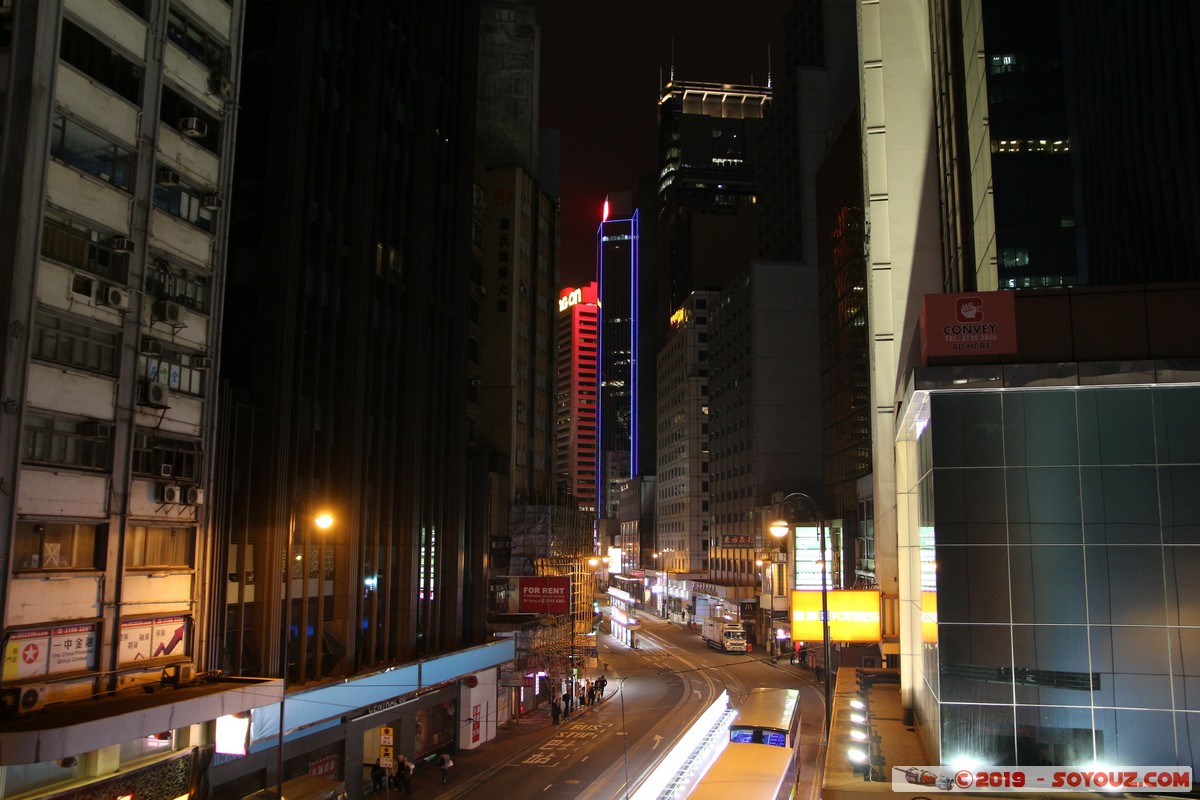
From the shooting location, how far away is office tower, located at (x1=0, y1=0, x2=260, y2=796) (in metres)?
22.4

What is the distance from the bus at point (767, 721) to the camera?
2711cm

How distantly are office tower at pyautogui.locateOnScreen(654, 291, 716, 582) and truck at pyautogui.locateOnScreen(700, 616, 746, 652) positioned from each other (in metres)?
32.7

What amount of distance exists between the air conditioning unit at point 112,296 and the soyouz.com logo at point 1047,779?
71.2 feet

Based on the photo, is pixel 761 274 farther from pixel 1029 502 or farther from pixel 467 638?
pixel 1029 502

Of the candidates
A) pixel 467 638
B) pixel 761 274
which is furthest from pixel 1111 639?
pixel 761 274

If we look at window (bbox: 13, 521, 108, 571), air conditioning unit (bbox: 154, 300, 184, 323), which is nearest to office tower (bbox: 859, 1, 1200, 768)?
air conditioning unit (bbox: 154, 300, 184, 323)

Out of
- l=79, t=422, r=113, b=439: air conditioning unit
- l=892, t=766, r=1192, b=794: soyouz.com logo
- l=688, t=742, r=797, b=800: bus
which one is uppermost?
l=79, t=422, r=113, b=439: air conditioning unit

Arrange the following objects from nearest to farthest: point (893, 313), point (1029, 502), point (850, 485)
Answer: point (1029, 502), point (893, 313), point (850, 485)

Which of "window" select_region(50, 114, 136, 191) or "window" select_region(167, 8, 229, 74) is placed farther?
"window" select_region(167, 8, 229, 74)

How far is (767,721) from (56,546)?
65.2 ft

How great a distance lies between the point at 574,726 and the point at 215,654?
88.9 ft

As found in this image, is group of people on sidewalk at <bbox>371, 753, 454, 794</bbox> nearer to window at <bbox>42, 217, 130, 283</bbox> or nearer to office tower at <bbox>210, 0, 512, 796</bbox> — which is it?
office tower at <bbox>210, 0, 512, 796</bbox>

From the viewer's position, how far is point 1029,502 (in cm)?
1747

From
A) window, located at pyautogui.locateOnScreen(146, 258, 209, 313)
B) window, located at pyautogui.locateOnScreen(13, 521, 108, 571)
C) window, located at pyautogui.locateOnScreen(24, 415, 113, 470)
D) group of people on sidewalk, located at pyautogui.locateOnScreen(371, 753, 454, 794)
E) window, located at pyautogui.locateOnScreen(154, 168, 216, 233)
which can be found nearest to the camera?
window, located at pyautogui.locateOnScreen(13, 521, 108, 571)
